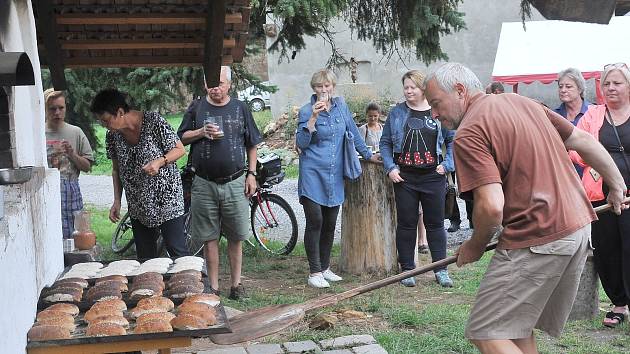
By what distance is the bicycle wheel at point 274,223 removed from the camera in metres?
9.48

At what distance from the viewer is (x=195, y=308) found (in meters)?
4.08

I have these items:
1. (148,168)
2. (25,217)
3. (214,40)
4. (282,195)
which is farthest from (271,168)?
(25,217)

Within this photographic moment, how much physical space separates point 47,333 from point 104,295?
0.68 m

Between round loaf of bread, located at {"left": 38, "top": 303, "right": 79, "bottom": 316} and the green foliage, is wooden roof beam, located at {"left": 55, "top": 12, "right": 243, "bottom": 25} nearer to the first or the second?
round loaf of bread, located at {"left": 38, "top": 303, "right": 79, "bottom": 316}

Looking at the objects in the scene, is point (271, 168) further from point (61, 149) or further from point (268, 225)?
point (61, 149)

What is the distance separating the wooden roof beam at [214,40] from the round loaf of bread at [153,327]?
209 cm

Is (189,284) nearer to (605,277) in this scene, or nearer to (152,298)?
(152,298)

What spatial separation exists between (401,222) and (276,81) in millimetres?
16417

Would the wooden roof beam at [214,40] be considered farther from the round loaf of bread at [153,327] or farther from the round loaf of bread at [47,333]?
the round loaf of bread at [47,333]

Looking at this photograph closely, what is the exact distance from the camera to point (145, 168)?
245 inches

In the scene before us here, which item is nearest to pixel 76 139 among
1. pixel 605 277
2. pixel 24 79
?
pixel 24 79

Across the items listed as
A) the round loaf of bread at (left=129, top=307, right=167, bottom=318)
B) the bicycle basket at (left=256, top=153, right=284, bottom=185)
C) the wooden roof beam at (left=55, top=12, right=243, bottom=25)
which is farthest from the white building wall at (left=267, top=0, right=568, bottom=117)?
the round loaf of bread at (left=129, top=307, right=167, bottom=318)

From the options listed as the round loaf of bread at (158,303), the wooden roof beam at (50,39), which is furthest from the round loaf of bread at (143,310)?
the wooden roof beam at (50,39)

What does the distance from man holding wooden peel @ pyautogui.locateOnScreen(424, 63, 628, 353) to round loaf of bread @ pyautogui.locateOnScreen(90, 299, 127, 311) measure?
1.74 m
